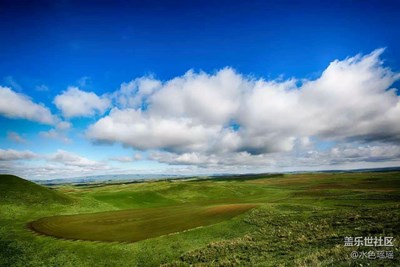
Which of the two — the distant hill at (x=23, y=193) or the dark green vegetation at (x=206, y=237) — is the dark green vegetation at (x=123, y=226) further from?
the distant hill at (x=23, y=193)

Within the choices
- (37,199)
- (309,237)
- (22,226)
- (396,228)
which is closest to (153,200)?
(37,199)

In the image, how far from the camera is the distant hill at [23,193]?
75037 mm

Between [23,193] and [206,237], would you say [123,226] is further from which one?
[23,193]

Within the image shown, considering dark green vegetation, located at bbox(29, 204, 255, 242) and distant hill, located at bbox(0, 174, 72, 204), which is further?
distant hill, located at bbox(0, 174, 72, 204)

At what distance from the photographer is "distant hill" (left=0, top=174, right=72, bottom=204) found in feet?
246

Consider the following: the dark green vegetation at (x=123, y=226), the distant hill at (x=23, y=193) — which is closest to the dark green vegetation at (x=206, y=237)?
the dark green vegetation at (x=123, y=226)

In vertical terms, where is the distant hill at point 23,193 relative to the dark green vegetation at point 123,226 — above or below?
above

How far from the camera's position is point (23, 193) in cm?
7981

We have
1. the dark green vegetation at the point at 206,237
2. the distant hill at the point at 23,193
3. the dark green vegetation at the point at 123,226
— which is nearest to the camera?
the dark green vegetation at the point at 206,237

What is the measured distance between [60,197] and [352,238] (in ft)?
278

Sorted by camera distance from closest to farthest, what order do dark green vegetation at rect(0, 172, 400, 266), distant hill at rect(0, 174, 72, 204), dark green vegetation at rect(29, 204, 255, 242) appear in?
dark green vegetation at rect(0, 172, 400, 266) → dark green vegetation at rect(29, 204, 255, 242) → distant hill at rect(0, 174, 72, 204)

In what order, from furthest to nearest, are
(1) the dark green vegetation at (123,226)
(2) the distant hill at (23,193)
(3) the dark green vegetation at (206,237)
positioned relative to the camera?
(2) the distant hill at (23,193)
(1) the dark green vegetation at (123,226)
(3) the dark green vegetation at (206,237)

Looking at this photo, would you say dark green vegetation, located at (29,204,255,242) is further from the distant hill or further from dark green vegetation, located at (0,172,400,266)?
the distant hill

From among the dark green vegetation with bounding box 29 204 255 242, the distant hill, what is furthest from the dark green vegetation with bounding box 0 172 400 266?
the distant hill
